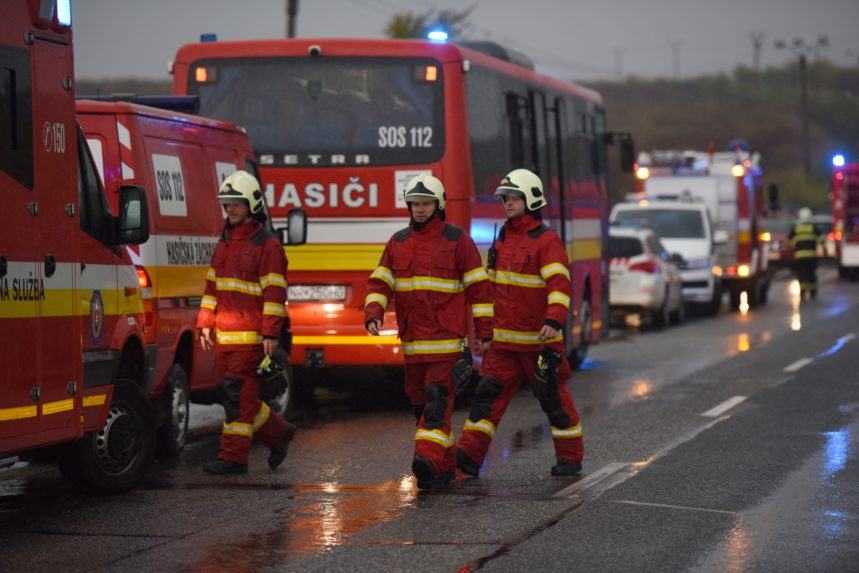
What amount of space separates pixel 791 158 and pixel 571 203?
132894mm

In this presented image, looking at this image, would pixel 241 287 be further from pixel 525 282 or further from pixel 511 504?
pixel 511 504

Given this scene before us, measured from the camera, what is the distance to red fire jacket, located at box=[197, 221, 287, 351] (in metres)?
11.8

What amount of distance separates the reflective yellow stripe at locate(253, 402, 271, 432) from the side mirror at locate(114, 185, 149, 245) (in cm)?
145

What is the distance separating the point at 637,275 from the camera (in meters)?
28.5

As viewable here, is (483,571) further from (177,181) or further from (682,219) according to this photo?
(682,219)

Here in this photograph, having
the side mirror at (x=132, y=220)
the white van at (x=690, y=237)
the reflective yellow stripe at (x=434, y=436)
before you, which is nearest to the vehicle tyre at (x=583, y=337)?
the reflective yellow stripe at (x=434, y=436)

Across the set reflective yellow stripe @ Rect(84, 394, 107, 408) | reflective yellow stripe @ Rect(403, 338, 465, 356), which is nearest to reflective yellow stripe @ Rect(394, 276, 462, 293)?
reflective yellow stripe @ Rect(403, 338, 465, 356)

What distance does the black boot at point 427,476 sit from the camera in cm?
1106

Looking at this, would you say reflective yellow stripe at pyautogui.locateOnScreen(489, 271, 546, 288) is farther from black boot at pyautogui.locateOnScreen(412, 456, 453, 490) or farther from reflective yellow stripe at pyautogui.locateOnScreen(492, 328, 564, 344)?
black boot at pyautogui.locateOnScreen(412, 456, 453, 490)

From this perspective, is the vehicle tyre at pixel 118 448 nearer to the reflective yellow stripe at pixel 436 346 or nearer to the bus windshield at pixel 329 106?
the reflective yellow stripe at pixel 436 346

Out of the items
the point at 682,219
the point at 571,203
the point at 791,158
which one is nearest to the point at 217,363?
the point at 571,203

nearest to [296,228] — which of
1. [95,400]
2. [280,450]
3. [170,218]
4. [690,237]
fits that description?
[170,218]

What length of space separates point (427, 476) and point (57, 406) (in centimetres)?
225

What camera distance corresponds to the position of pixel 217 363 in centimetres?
1399
